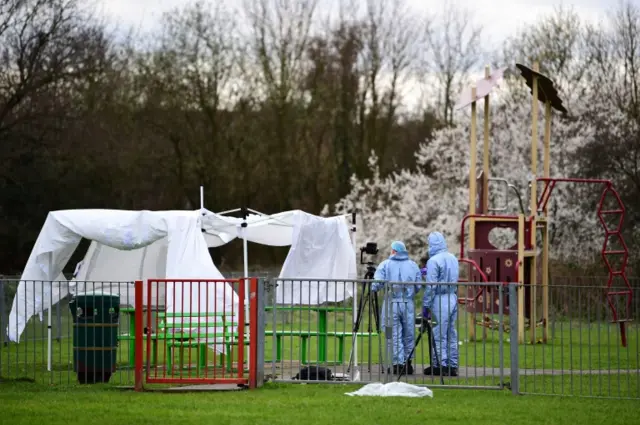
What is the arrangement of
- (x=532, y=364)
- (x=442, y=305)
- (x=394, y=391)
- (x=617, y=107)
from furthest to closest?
(x=617, y=107) < (x=532, y=364) < (x=442, y=305) < (x=394, y=391)

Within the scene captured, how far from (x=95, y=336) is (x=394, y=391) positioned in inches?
179

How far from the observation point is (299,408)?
11633 mm

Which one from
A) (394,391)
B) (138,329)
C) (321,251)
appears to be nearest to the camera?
(394,391)

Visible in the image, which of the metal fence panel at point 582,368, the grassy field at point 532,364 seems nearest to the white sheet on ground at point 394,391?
the grassy field at point 532,364

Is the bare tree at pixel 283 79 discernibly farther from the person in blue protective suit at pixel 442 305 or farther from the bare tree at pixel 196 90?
the person in blue protective suit at pixel 442 305

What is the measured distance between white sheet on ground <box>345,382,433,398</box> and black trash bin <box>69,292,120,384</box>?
152 inches

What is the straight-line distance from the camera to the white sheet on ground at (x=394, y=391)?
501 inches

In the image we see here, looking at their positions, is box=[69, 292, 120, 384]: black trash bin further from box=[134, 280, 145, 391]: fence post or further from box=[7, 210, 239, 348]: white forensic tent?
box=[7, 210, 239, 348]: white forensic tent

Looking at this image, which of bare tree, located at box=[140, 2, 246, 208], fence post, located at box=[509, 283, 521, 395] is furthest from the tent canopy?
bare tree, located at box=[140, 2, 246, 208]

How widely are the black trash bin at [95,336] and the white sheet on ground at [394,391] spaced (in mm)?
3873

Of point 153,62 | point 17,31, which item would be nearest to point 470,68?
point 153,62

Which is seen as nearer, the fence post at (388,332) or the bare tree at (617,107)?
the fence post at (388,332)

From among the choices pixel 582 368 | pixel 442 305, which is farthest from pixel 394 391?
pixel 582 368

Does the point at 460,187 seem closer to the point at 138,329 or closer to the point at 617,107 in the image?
the point at 617,107
